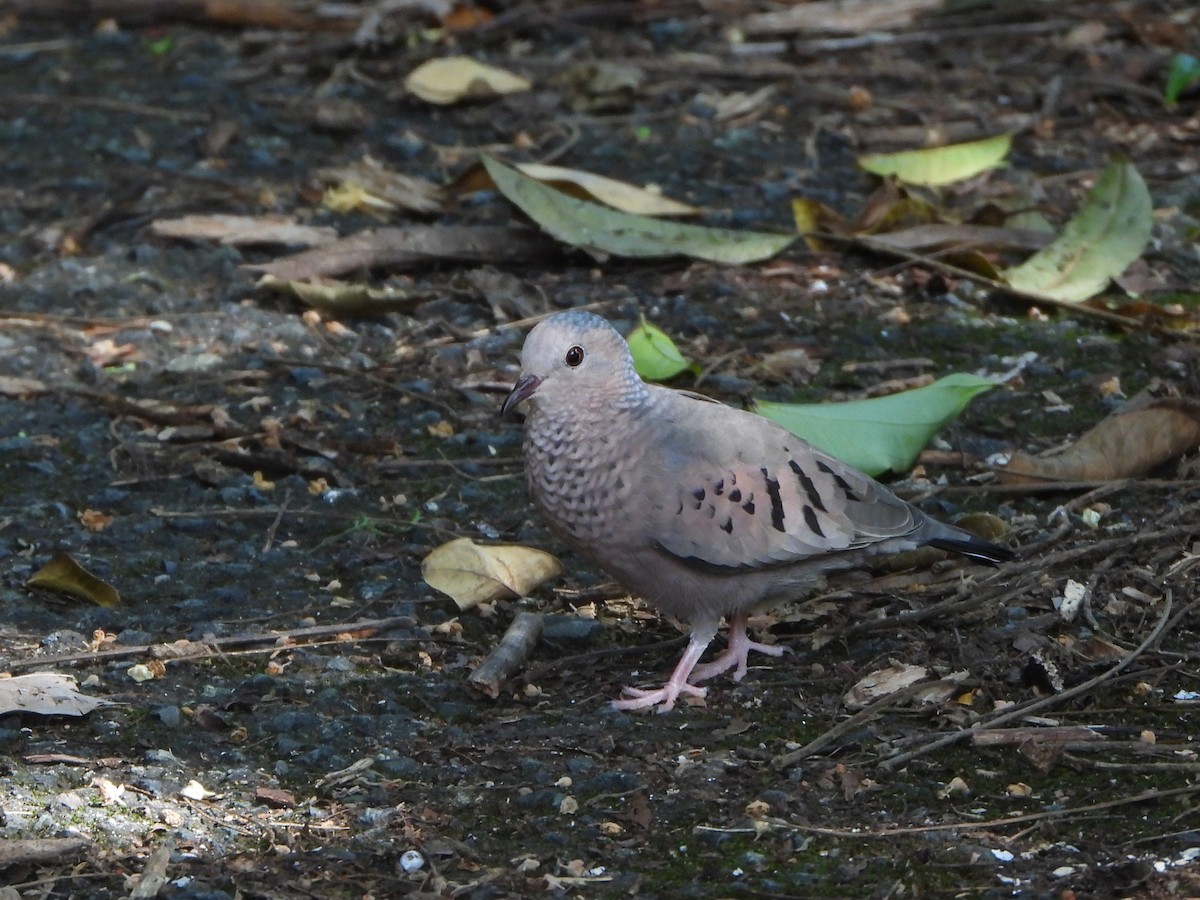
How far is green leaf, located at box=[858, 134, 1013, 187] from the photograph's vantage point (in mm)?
6637

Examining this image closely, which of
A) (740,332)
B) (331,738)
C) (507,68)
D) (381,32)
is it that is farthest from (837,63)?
(331,738)

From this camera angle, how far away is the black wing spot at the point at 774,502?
399 cm

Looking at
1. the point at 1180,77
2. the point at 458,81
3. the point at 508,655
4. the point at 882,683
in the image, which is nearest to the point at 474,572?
the point at 508,655

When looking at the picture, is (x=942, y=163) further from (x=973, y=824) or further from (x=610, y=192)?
(x=973, y=824)

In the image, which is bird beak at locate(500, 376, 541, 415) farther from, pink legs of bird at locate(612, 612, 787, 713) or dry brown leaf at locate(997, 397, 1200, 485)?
dry brown leaf at locate(997, 397, 1200, 485)

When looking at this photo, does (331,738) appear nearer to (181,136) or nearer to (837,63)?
(181,136)

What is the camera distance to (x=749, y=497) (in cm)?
399

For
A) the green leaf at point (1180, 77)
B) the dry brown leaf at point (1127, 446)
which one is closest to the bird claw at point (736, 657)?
the dry brown leaf at point (1127, 446)

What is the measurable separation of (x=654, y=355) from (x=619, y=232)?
105 centimetres

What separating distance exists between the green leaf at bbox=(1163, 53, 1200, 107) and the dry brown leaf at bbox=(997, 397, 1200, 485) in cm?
311

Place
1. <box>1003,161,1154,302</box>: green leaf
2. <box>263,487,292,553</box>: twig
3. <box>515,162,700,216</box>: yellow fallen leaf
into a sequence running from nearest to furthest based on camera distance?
<box>263,487,292,553</box>: twig → <box>1003,161,1154,302</box>: green leaf → <box>515,162,700,216</box>: yellow fallen leaf

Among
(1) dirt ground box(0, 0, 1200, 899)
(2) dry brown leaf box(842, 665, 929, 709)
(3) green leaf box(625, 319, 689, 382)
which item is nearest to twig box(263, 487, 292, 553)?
(1) dirt ground box(0, 0, 1200, 899)

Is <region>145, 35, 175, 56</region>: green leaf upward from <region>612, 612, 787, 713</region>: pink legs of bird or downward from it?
upward

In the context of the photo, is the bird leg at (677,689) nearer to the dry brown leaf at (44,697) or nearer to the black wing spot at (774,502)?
the black wing spot at (774,502)
